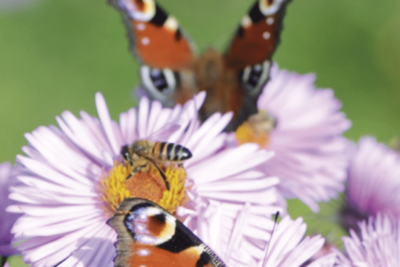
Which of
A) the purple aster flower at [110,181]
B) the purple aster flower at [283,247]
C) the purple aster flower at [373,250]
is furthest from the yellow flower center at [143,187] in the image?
the purple aster flower at [373,250]

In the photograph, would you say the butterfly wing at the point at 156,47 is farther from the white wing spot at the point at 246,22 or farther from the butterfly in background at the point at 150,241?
the butterfly in background at the point at 150,241

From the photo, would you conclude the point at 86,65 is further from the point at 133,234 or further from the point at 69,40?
the point at 133,234

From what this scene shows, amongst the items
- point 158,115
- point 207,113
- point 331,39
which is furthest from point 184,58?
point 331,39

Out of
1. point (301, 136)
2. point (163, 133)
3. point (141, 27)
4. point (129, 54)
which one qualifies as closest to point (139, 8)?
point (141, 27)

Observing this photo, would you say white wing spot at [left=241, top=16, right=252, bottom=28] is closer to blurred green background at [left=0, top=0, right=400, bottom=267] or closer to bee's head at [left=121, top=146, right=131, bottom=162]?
bee's head at [left=121, top=146, right=131, bottom=162]

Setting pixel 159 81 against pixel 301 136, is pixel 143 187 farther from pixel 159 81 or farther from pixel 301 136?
pixel 301 136

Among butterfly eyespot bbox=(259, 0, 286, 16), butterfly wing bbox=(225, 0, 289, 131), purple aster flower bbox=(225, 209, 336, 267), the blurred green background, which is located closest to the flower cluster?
purple aster flower bbox=(225, 209, 336, 267)
